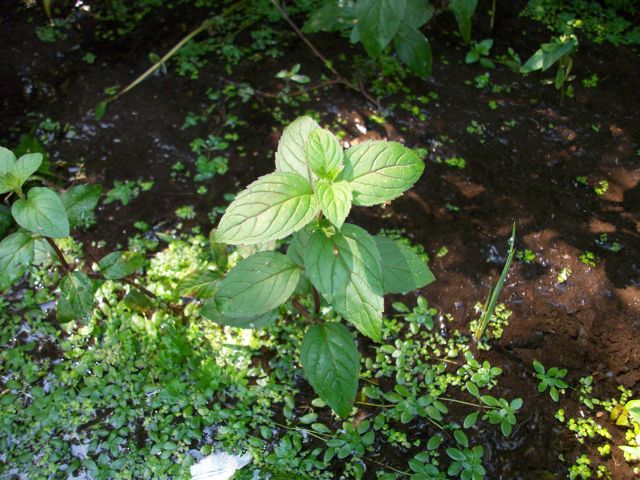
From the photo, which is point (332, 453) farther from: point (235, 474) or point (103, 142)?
point (103, 142)

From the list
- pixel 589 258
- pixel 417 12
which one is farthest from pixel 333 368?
pixel 417 12

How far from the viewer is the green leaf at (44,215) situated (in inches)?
67.1

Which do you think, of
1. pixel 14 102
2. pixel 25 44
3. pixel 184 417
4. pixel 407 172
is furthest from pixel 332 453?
pixel 25 44

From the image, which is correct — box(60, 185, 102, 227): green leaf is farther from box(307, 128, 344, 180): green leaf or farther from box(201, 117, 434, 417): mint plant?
box(307, 128, 344, 180): green leaf

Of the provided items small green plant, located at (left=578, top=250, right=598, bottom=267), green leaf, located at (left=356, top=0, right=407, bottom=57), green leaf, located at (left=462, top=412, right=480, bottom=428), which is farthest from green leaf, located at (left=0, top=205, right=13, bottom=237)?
small green plant, located at (left=578, top=250, right=598, bottom=267)

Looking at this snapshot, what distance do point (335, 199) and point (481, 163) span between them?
1.64 metres

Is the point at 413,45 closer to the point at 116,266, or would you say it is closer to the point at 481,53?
the point at 481,53

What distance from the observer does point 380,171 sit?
5.12ft

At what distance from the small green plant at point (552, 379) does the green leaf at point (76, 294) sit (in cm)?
173

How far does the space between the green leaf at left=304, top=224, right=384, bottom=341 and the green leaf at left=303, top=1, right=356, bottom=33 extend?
6.19 ft

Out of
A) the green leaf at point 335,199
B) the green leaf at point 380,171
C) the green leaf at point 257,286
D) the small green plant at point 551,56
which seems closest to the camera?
the green leaf at point 335,199

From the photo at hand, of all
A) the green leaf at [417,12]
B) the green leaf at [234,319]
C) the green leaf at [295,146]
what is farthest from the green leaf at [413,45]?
the green leaf at [234,319]

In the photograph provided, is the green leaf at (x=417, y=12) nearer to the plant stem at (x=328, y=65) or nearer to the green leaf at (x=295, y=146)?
the plant stem at (x=328, y=65)

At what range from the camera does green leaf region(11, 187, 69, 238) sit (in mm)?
1704
